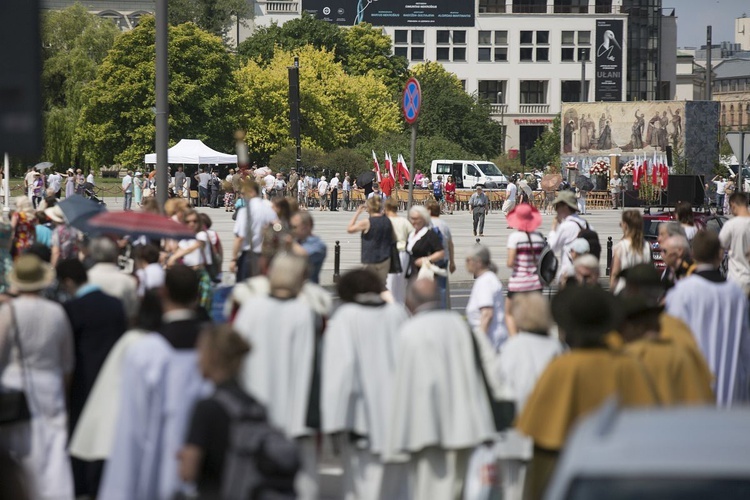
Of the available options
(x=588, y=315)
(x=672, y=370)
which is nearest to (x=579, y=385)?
(x=588, y=315)

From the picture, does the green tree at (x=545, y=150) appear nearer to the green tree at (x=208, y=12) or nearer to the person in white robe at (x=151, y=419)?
the green tree at (x=208, y=12)

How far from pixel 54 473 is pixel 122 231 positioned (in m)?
3.17

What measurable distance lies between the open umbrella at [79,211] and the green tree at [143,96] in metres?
57.5

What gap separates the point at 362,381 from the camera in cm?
764

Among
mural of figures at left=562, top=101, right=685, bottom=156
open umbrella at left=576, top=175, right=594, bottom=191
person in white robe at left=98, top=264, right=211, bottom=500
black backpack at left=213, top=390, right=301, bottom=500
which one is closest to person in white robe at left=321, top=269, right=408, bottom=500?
person in white robe at left=98, top=264, right=211, bottom=500

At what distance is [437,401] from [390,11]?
110050mm

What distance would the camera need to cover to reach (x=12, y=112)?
4.45m

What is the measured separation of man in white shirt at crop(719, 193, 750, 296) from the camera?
13.5m

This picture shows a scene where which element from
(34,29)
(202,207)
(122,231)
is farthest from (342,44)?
(34,29)

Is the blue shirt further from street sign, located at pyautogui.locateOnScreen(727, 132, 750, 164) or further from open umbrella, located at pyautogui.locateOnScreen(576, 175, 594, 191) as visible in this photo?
open umbrella, located at pyautogui.locateOnScreen(576, 175, 594, 191)

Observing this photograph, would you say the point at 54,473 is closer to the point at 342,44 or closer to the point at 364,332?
the point at 364,332

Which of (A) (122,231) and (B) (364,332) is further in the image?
(A) (122,231)

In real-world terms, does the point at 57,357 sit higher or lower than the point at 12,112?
lower

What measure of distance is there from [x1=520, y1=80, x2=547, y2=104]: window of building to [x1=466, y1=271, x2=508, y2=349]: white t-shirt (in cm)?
11399
